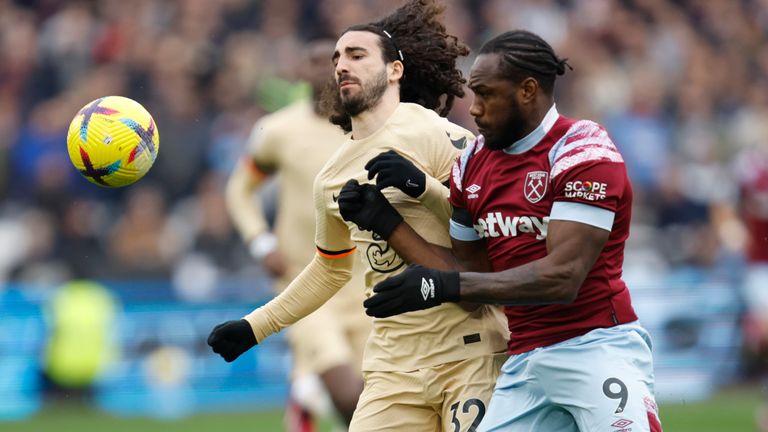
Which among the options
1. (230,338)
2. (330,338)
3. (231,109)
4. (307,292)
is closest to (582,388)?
(307,292)

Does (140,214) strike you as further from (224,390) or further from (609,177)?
(609,177)

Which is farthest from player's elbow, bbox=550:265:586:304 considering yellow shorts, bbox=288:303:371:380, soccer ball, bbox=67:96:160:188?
yellow shorts, bbox=288:303:371:380

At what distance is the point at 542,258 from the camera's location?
16.8 ft

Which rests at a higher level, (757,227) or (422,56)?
(757,227)

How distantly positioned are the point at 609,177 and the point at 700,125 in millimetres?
12705

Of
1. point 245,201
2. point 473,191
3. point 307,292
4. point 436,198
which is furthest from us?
point 245,201

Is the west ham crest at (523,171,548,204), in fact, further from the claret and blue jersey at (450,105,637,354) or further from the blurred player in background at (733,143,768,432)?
the blurred player in background at (733,143,768,432)

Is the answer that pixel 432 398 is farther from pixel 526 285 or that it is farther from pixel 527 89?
pixel 527 89

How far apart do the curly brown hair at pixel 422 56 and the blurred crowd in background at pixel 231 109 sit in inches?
240

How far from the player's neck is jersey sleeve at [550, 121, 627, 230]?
996 mm

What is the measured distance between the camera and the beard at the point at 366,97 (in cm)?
Answer: 588

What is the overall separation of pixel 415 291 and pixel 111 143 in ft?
6.54

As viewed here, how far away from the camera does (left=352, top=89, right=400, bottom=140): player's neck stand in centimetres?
595

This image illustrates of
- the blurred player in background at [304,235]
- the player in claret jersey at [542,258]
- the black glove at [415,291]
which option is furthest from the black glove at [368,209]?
the blurred player in background at [304,235]
